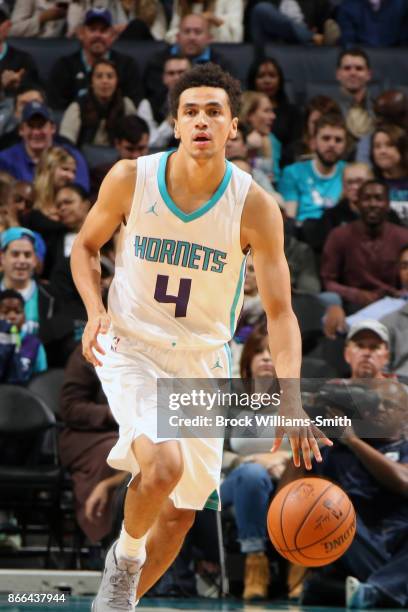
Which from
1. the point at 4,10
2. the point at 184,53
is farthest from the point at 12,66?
the point at 184,53

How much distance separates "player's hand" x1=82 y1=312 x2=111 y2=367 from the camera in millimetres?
4078

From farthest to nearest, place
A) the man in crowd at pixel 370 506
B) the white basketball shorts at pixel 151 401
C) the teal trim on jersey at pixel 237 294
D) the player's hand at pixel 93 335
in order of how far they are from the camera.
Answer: the man in crowd at pixel 370 506 → the teal trim on jersey at pixel 237 294 → the white basketball shorts at pixel 151 401 → the player's hand at pixel 93 335

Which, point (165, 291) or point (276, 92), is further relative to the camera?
point (276, 92)

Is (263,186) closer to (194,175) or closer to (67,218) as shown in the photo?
(67,218)

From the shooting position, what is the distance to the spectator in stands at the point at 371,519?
6047 mm

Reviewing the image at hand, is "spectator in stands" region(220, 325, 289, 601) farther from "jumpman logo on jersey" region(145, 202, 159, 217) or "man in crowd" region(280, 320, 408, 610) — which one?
"jumpman logo on jersey" region(145, 202, 159, 217)

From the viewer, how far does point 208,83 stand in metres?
4.60

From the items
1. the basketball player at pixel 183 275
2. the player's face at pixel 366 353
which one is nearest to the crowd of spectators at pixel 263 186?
the player's face at pixel 366 353

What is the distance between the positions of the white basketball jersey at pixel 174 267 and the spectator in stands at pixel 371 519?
1635mm

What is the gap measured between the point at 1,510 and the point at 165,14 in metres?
5.75

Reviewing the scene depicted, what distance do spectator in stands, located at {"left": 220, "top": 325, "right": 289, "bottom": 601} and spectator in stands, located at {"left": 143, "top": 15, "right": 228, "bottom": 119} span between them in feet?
14.0

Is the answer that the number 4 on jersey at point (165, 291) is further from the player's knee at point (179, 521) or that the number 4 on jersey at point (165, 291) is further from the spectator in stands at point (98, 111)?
the spectator in stands at point (98, 111)

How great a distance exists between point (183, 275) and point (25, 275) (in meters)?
3.51

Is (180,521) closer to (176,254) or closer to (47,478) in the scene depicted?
(176,254)
